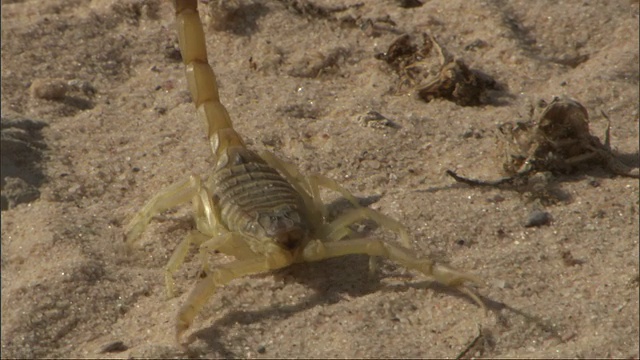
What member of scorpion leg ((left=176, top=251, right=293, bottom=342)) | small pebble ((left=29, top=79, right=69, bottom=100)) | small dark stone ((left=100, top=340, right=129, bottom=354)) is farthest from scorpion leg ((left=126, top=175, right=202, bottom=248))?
small pebble ((left=29, top=79, right=69, bottom=100))

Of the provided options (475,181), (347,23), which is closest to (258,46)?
(347,23)

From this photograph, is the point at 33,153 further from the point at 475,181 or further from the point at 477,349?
the point at 477,349

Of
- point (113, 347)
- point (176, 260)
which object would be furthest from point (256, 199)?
point (113, 347)

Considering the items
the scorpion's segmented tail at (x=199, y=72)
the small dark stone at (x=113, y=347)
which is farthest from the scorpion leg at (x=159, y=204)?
the small dark stone at (x=113, y=347)

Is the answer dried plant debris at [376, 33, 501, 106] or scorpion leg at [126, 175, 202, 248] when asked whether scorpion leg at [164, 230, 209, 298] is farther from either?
dried plant debris at [376, 33, 501, 106]

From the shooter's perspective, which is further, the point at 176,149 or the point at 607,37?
the point at 607,37

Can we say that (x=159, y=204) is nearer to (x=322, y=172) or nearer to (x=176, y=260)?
(x=176, y=260)

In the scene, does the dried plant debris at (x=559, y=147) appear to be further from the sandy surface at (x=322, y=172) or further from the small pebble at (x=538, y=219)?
the small pebble at (x=538, y=219)
